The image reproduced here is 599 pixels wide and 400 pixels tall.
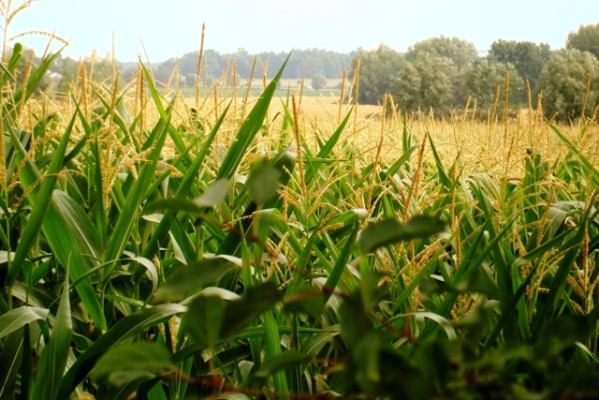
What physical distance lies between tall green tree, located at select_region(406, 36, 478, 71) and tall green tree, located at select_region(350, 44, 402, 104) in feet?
3.14

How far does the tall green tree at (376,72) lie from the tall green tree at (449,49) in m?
0.96

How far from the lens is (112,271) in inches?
31.2

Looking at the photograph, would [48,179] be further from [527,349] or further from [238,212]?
[527,349]

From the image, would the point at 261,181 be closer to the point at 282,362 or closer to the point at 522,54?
the point at 282,362

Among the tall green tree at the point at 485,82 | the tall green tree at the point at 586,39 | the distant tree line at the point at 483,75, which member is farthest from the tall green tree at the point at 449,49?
the tall green tree at the point at 485,82

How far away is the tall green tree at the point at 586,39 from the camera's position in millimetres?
28000

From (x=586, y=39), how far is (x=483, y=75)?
8.23 meters

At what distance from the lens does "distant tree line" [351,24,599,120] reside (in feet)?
64.7

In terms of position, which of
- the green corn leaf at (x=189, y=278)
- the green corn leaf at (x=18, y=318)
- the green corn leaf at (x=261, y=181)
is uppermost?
the green corn leaf at (x=261, y=181)

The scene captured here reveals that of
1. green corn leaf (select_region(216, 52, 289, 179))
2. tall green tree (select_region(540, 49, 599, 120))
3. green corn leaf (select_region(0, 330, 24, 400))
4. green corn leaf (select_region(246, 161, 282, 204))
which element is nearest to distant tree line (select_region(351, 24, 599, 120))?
tall green tree (select_region(540, 49, 599, 120))

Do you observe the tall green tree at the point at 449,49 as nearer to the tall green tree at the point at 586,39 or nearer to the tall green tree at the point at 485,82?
the tall green tree at the point at 586,39

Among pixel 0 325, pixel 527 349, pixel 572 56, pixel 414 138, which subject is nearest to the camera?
pixel 527 349

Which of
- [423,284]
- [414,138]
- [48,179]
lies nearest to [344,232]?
[48,179]

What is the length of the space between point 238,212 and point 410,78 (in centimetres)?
2406
